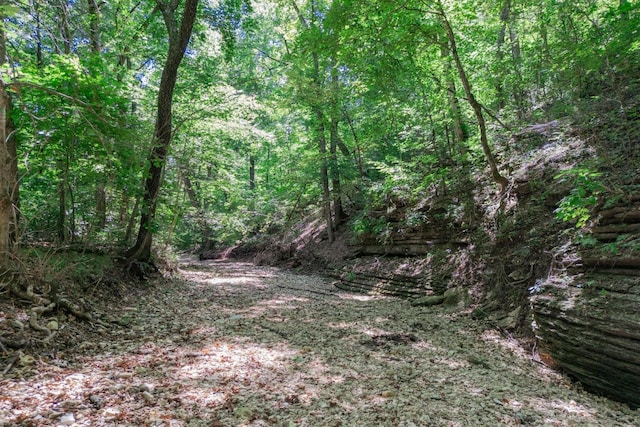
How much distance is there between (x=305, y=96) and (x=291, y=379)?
37.7 ft

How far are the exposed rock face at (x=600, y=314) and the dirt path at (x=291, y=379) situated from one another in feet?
0.79

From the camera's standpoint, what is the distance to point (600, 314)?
3662 mm

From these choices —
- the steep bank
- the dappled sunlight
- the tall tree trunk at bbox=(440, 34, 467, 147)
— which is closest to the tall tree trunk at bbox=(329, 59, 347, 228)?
the steep bank

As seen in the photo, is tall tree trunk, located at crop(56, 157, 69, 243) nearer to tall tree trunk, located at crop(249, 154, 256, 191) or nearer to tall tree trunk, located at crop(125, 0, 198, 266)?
tall tree trunk, located at crop(125, 0, 198, 266)

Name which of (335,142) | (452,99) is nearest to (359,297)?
(452,99)

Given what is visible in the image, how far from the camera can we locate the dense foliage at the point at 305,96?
15.9 ft

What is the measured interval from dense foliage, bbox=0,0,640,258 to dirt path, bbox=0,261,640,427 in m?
1.95

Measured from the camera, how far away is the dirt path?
279cm

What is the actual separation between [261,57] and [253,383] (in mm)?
21226

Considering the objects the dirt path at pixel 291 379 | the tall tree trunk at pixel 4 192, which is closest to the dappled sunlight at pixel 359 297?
the dirt path at pixel 291 379

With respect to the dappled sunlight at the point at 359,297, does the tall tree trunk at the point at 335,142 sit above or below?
above

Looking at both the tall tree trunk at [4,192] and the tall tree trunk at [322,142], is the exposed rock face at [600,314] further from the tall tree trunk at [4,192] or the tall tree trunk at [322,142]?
the tall tree trunk at [322,142]

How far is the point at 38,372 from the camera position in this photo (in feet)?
10.3

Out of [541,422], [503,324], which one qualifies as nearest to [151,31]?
[503,324]
